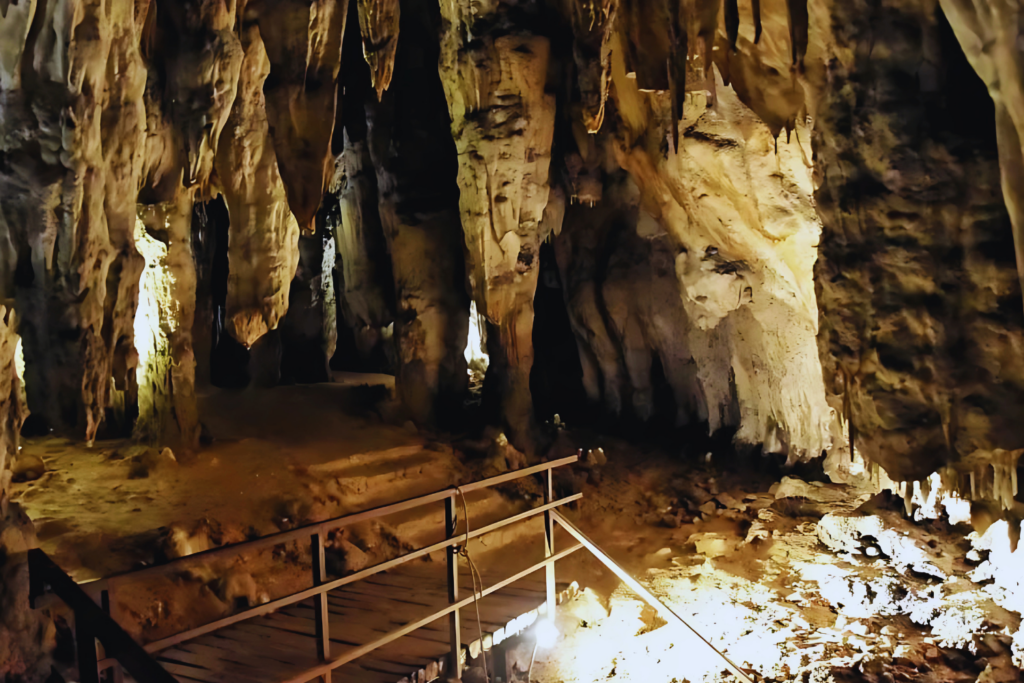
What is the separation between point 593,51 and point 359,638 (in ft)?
18.8

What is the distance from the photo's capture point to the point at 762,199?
758cm

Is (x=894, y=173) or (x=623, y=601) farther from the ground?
(x=894, y=173)

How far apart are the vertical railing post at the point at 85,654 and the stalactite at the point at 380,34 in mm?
6462

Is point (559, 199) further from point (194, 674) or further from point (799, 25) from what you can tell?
point (194, 674)

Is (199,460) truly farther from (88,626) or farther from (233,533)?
(88,626)

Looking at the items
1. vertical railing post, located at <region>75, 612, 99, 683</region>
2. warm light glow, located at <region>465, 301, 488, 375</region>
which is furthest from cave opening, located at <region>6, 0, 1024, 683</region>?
warm light glow, located at <region>465, 301, 488, 375</region>

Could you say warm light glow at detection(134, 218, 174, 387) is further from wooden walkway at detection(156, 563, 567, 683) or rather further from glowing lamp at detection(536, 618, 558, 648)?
glowing lamp at detection(536, 618, 558, 648)

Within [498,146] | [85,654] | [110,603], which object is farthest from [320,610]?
[498,146]

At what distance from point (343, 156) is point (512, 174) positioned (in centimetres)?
527

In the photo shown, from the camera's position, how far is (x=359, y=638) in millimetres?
3969

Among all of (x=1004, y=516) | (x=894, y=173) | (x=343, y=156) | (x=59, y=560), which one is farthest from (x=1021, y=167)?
(x=343, y=156)

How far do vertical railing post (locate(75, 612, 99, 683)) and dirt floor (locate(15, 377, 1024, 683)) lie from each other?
3.32 meters

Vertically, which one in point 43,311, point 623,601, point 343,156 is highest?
point 343,156

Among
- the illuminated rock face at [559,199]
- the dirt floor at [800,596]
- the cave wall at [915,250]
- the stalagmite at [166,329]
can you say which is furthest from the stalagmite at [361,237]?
the cave wall at [915,250]
